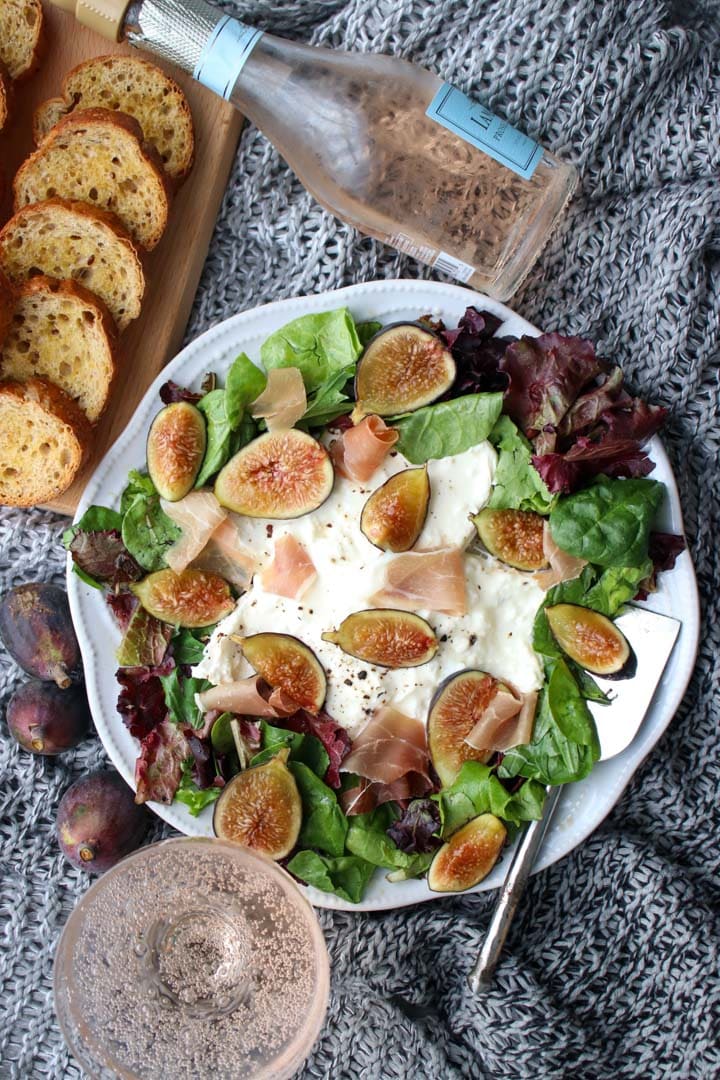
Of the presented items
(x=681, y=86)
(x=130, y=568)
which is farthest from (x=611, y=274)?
(x=130, y=568)

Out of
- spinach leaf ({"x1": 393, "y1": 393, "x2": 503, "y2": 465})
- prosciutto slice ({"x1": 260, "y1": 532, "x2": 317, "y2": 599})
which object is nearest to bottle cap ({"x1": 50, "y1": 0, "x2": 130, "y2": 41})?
spinach leaf ({"x1": 393, "y1": 393, "x2": 503, "y2": 465})

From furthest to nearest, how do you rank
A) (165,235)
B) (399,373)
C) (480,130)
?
(165,235) → (399,373) → (480,130)

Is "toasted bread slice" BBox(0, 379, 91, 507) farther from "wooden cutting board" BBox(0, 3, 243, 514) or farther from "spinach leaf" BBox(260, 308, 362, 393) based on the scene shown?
"spinach leaf" BBox(260, 308, 362, 393)

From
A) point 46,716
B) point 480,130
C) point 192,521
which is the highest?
point 480,130

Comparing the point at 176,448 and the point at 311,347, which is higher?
the point at 311,347

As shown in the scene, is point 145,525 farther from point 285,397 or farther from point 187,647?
point 285,397

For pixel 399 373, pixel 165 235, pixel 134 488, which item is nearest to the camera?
pixel 399 373

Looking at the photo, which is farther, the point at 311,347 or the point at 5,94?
the point at 5,94

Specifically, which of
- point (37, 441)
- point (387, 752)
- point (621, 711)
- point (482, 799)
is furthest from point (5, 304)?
point (621, 711)
